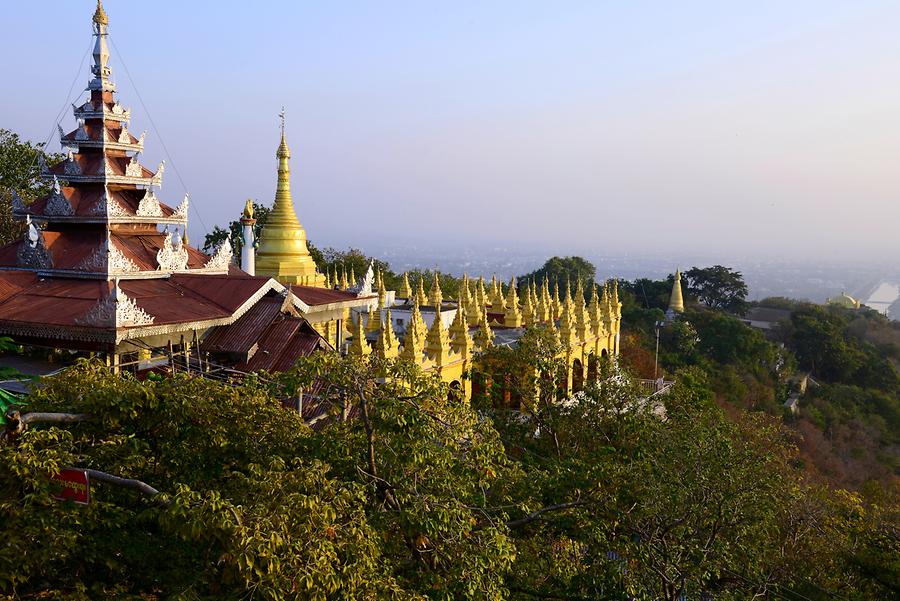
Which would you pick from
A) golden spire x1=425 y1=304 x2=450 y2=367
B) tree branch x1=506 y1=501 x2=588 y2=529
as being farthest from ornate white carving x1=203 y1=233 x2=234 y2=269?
tree branch x1=506 y1=501 x2=588 y2=529

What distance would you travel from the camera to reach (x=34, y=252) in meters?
16.3

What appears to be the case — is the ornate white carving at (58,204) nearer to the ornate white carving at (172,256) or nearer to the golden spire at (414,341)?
the ornate white carving at (172,256)

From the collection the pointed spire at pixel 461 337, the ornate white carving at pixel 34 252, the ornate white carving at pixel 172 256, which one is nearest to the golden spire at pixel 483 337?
the pointed spire at pixel 461 337

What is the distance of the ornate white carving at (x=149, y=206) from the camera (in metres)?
17.4

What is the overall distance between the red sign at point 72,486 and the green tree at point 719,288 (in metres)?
83.2

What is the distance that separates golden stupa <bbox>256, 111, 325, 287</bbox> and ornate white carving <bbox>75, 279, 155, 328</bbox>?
14730 mm

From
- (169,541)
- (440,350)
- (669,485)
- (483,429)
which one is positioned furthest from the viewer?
(440,350)

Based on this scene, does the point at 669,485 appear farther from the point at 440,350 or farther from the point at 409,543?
the point at 440,350

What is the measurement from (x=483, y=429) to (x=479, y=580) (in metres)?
2.84

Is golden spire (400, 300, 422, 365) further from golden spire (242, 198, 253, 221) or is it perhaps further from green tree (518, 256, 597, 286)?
green tree (518, 256, 597, 286)

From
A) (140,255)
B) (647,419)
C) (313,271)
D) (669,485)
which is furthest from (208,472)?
(313,271)

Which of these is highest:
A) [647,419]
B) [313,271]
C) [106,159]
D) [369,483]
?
[106,159]

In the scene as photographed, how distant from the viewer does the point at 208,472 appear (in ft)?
28.0

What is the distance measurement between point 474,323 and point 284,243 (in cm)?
788
